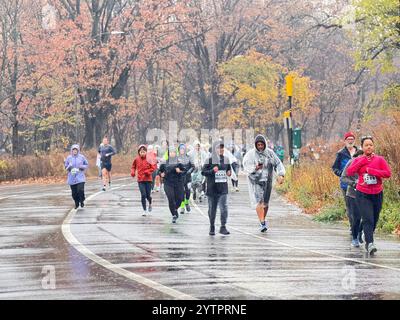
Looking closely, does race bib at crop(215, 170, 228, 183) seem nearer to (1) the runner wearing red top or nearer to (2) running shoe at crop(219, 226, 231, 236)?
(2) running shoe at crop(219, 226, 231, 236)

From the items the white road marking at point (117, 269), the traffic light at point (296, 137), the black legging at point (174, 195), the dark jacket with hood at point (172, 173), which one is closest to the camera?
the white road marking at point (117, 269)

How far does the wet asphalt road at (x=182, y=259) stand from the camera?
10.4 m

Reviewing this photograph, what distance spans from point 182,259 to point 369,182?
3.28 meters

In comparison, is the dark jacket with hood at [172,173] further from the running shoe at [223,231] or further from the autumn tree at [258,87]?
the autumn tree at [258,87]

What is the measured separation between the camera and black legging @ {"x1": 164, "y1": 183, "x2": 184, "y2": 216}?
70.6 feet

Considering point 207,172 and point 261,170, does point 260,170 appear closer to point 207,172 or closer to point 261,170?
point 261,170

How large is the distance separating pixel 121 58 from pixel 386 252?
46310 mm

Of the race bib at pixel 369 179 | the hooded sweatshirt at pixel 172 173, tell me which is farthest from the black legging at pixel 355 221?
the hooded sweatshirt at pixel 172 173

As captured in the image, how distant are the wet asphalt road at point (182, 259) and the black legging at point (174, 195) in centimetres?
41

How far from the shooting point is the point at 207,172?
18.7 metres

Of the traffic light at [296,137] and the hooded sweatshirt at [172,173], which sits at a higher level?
the traffic light at [296,137]

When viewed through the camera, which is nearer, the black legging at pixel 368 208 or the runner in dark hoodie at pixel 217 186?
the black legging at pixel 368 208

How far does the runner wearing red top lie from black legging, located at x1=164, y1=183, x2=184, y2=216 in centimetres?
717

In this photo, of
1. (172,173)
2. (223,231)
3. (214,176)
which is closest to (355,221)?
(223,231)
